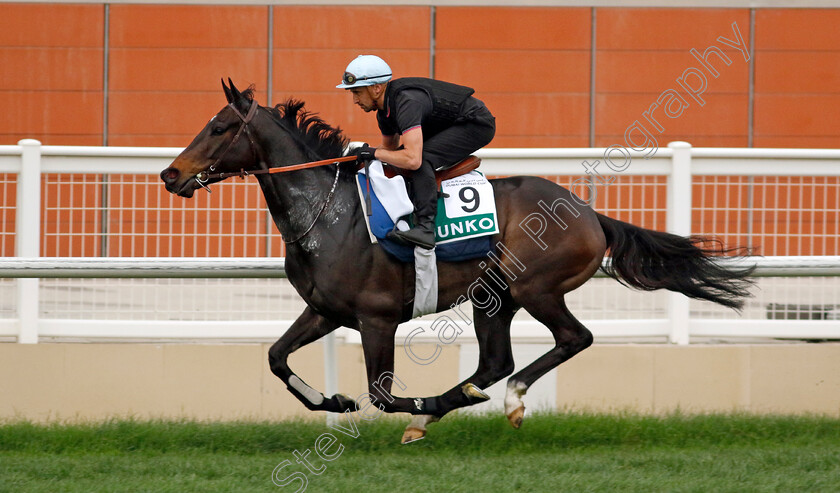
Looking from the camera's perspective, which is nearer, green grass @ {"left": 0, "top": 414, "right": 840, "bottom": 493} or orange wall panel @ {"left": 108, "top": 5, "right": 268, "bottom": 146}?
green grass @ {"left": 0, "top": 414, "right": 840, "bottom": 493}

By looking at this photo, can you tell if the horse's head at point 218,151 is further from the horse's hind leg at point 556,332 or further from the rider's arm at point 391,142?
the horse's hind leg at point 556,332

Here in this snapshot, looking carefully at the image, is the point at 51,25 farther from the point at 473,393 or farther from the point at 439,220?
the point at 473,393

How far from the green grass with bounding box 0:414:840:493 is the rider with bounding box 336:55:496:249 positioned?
1206 millimetres

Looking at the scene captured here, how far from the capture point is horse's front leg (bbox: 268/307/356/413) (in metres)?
4.76

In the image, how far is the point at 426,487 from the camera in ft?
14.2

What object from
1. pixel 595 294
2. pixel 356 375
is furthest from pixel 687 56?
pixel 356 375

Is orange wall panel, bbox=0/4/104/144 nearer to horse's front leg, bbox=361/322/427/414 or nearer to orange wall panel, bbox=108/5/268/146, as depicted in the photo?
orange wall panel, bbox=108/5/268/146

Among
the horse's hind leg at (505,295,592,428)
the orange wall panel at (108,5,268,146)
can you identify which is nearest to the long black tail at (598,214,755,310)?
the horse's hind leg at (505,295,592,428)

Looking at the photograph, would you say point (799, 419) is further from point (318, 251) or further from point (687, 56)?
point (687, 56)

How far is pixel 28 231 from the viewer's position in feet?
19.7

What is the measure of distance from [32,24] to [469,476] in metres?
12.4

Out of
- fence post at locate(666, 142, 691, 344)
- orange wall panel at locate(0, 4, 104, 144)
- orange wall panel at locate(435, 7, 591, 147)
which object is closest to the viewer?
fence post at locate(666, 142, 691, 344)

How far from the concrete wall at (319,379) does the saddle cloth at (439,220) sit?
1.51 metres

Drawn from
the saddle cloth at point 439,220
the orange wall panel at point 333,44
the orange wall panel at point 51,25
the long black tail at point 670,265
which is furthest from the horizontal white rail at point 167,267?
the orange wall panel at point 51,25
